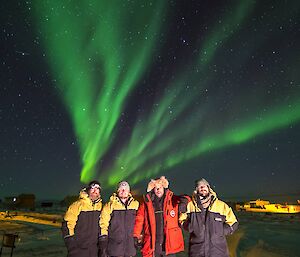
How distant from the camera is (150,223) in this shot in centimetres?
517

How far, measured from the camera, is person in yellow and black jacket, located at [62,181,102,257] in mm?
5191

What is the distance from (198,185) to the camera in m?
5.16

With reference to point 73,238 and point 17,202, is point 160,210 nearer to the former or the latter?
point 73,238

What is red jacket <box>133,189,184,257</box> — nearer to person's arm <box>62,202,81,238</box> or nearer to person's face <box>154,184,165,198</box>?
person's face <box>154,184,165,198</box>

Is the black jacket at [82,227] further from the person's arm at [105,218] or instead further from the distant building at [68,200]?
the distant building at [68,200]

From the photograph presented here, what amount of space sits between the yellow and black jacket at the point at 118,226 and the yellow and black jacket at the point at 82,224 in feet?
0.56

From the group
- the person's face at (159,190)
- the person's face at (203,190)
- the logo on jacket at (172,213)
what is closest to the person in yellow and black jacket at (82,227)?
the person's face at (159,190)

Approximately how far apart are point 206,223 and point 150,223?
95cm

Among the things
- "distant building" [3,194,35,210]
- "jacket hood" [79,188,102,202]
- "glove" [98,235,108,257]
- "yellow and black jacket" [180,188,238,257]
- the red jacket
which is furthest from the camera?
"distant building" [3,194,35,210]

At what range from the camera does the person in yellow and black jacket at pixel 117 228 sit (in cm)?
529

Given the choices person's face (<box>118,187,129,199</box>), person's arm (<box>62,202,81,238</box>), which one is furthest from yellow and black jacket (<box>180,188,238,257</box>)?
person's arm (<box>62,202,81,238</box>)

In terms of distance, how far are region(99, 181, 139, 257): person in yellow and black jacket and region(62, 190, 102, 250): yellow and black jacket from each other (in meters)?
0.15

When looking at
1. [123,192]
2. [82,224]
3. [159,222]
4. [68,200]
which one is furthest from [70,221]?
[68,200]

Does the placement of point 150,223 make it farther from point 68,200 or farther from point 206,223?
point 68,200
